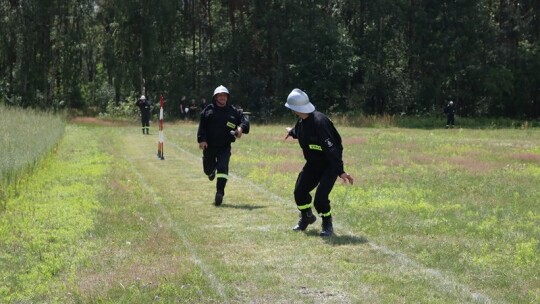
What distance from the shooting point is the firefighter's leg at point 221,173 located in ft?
40.4

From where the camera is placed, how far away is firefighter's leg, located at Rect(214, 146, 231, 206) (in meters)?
12.3

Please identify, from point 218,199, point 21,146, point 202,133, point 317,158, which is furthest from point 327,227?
point 21,146

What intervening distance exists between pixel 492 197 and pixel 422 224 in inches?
148

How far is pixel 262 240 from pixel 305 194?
42.6 inches

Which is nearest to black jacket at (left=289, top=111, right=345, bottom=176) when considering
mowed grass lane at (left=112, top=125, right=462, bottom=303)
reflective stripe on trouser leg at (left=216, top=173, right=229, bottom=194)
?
mowed grass lane at (left=112, top=125, right=462, bottom=303)

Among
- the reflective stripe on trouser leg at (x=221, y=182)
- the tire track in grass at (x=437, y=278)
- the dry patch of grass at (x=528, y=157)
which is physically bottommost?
the dry patch of grass at (x=528, y=157)

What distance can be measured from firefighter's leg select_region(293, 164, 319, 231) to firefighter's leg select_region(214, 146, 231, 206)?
2679mm

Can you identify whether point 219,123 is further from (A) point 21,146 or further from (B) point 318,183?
(A) point 21,146

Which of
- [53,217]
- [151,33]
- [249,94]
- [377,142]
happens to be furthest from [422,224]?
[249,94]

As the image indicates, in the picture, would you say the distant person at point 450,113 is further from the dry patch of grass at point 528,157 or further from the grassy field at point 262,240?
the grassy field at point 262,240

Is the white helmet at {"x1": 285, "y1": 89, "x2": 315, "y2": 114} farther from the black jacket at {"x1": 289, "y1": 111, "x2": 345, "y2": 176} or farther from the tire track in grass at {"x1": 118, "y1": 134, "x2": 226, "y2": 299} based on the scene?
the tire track in grass at {"x1": 118, "y1": 134, "x2": 226, "y2": 299}

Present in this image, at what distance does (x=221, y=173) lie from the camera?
12547mm

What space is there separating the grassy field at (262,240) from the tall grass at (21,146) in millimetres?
→ 385

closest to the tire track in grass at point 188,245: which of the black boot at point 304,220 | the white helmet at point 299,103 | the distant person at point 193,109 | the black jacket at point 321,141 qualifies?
the black boot at point 304,220
